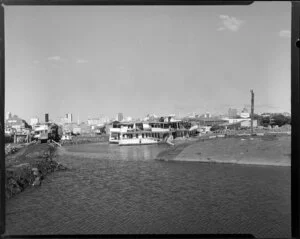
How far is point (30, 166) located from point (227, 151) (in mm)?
2623

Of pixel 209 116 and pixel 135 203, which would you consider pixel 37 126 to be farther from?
pixel 209 116

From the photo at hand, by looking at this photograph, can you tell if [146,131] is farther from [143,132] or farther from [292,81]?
[292,81]

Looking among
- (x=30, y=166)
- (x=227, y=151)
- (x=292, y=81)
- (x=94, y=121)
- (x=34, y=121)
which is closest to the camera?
(x=292, y=81)

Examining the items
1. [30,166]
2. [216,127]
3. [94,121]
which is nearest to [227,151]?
[216,127]

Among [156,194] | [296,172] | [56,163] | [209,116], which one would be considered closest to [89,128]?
[56,163]

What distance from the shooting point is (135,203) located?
228cm

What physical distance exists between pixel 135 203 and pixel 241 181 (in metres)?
1.01

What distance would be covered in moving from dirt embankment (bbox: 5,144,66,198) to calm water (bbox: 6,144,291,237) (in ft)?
0.25

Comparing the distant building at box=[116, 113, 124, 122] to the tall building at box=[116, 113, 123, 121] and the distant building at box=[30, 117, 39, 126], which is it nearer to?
the tall building at box=[116, 113, 123, 121]

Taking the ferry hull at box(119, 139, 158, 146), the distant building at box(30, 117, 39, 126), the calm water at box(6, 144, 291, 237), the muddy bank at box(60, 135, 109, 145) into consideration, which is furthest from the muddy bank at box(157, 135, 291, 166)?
the distant building at box(30, 117, 39, 126)

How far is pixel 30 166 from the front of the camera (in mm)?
2412

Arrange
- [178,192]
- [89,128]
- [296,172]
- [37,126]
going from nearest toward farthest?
[296,172], [37,126], [89,128], [178,192]

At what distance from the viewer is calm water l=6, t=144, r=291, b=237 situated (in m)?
1.91

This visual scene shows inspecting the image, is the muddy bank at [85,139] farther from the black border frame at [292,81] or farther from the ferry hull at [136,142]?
the black border frame at [292,81]
